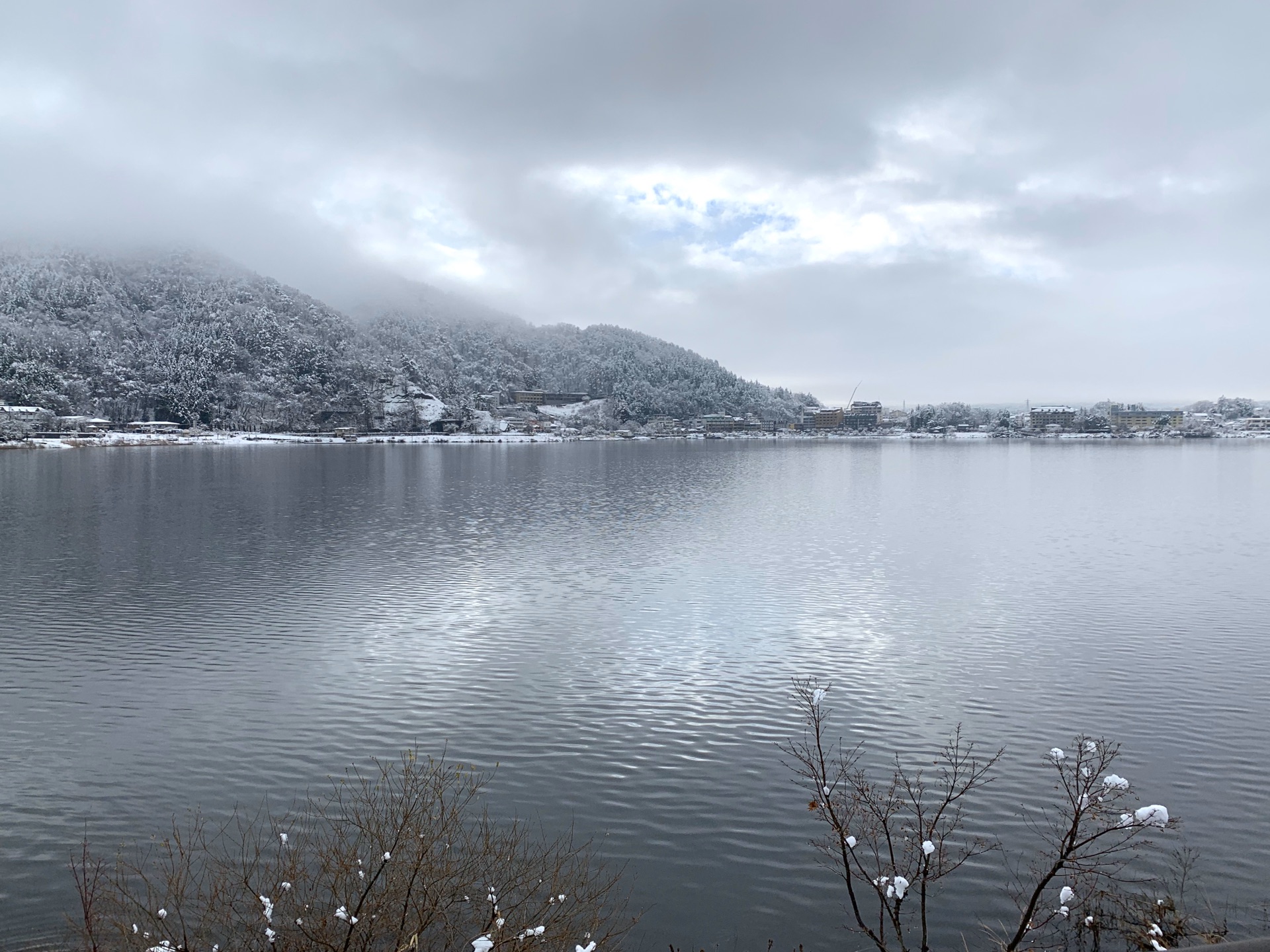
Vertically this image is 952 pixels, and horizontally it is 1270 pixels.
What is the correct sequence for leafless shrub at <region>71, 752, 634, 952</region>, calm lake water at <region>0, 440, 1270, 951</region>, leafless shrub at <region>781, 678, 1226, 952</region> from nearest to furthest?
leafless shrub at <region>71, 752, 634, 952</region> → leafless shrub at <region>781, 678, 1226, 952</region> → calm lake water at <region>0, 440, 1270, 951</region>

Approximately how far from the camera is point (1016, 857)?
11.4 meters

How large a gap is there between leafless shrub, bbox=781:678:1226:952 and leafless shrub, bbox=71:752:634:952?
3255mm

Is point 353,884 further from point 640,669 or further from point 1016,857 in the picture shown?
point 640,669

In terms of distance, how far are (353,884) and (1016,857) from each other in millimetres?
8970

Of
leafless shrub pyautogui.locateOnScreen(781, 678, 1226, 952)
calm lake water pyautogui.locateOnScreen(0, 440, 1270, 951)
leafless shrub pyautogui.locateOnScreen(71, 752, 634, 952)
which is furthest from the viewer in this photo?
calm lake water pyautogui.locateOnScreen(0, 440, 1270, 951)

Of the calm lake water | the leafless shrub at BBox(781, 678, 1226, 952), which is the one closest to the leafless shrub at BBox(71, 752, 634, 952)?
the calm lake water

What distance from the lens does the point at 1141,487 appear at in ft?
235

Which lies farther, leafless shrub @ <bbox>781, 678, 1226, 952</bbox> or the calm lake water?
the calm lake water

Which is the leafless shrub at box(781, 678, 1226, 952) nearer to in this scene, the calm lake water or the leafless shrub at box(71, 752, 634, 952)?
the calm lake water

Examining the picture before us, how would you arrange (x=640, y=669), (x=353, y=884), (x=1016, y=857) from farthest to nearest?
(x=640, y=669) < (x=1016, y=857) < (x=353, y=884)

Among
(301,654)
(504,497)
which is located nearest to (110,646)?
(301,654)

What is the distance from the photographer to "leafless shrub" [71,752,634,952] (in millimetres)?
8211

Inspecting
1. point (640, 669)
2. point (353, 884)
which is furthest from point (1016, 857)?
point (640, 669)

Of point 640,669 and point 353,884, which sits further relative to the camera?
point 640,669
